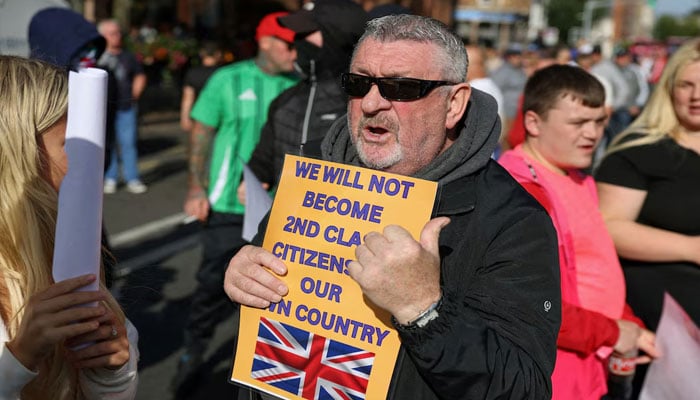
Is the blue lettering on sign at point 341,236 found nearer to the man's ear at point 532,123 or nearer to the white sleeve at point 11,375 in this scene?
the white sleeve at point 11,375

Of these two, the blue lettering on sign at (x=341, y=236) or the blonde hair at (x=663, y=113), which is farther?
the blonde hair at (x=663, y=113)

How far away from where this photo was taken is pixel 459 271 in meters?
1.79

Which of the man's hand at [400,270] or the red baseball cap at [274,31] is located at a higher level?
the red baseball cap at [274,31]

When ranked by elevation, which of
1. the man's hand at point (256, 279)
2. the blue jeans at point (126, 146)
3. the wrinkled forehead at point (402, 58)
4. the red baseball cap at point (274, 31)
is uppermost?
the wrinkled forehead at point (402, 58)

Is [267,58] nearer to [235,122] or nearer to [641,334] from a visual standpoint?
[235,122]

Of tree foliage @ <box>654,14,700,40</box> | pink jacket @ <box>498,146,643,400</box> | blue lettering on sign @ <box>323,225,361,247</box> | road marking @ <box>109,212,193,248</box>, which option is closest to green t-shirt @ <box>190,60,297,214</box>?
pink jacket @ <box>498,146,643,400</box>

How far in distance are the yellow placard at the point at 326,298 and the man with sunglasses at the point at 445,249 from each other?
0.04 m

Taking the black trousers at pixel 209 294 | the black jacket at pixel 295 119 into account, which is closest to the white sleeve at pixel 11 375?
the black jacket at pixel 295 119

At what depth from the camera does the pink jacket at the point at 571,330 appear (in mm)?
2410

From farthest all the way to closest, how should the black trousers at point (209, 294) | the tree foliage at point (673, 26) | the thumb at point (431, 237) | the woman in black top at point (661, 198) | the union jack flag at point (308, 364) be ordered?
the tree foliage at point (673, 26) → the black trousers at point (209, 294) → the woman in black top at point (661, 198) → the union jack flag at point (308, 364) → the thumb at point (431, 237)

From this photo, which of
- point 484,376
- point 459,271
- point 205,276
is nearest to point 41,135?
point 459,271

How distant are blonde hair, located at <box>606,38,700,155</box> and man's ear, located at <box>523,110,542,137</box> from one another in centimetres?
54

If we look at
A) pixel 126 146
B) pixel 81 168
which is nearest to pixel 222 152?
pixel 81 168

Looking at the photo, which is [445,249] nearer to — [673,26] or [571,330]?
[571,330]
